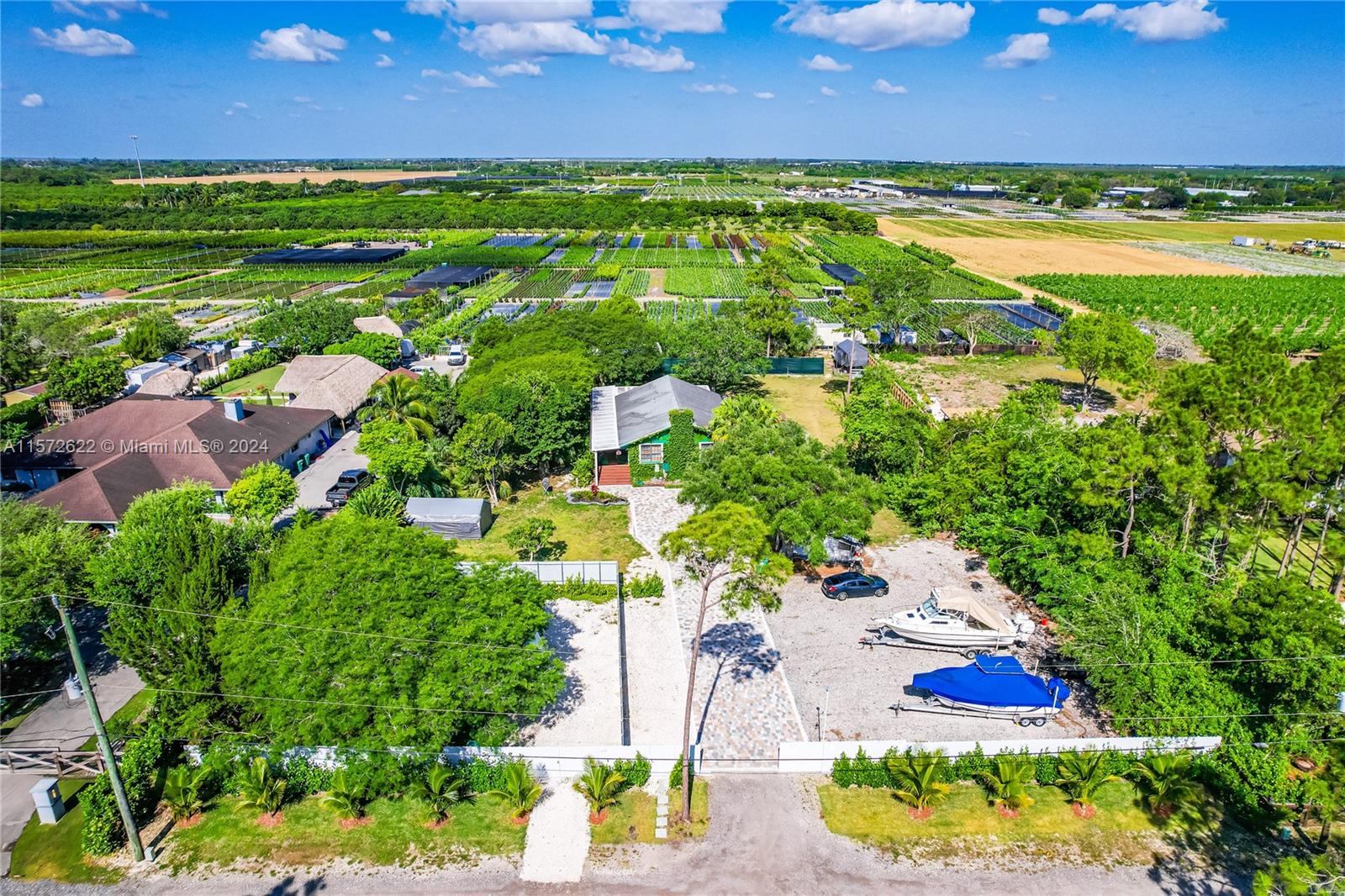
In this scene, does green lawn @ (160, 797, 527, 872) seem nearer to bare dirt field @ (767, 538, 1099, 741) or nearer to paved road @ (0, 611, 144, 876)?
paved road @ (0, 611, 144, 876)

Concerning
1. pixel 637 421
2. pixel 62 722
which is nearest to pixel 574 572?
pixel 637 421

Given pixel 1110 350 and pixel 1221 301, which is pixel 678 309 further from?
pixel 1221 301

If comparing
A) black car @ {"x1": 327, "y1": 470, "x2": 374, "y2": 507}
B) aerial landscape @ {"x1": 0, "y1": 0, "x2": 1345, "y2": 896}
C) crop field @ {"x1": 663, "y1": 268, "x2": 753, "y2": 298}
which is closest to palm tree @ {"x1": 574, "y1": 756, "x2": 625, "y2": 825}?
aerial landscape @ {"x1": 0, "y1": 0, "x2": 1345, "y2": 896}

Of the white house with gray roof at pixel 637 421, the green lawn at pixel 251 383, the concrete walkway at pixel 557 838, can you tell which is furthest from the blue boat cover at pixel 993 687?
the green lawn at pixel 251 383

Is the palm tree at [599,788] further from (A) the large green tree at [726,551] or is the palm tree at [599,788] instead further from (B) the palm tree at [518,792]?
(A) the large green tree at [726,551]

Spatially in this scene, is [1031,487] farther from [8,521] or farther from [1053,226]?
[1053,226]
